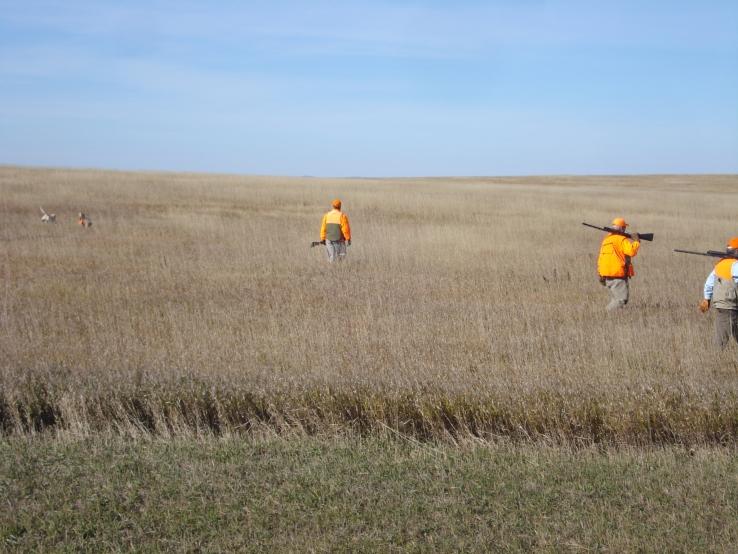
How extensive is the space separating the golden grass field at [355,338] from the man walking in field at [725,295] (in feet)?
1.72

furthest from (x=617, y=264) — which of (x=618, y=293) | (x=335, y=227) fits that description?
(x=335, y=227)

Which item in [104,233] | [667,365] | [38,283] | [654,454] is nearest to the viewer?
[654,454]

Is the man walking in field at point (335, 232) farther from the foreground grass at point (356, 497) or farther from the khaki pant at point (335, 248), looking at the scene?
the foreground grass at point (356, 497)

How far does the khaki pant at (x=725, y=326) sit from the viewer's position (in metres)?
10.2

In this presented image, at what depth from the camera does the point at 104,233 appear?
2448cm

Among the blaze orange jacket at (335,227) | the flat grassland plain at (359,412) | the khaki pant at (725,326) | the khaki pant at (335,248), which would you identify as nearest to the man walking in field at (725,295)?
the khaki pant at (725,326)

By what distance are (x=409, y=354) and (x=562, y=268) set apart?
392 inches

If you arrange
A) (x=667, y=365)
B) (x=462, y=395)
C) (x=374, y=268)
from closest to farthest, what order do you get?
1. (x=462, y=395)
2. (x=667, y=365)
3. (x=374, y=268)

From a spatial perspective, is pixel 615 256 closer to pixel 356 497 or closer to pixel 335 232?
pixel 335 232

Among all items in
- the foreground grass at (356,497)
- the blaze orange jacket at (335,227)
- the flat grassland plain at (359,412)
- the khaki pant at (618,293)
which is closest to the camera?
the foreground grass at (356,497)

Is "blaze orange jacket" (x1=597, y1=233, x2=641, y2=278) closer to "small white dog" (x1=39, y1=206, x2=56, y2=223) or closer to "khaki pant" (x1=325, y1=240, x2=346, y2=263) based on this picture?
Answer: "khaki pant" (x1=325, y1=240, x2=346, y2=263)

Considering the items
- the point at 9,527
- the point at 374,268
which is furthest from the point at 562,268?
the point at 9,527

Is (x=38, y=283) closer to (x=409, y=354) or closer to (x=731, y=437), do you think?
(x=409, y=354)

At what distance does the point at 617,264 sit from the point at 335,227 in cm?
688
